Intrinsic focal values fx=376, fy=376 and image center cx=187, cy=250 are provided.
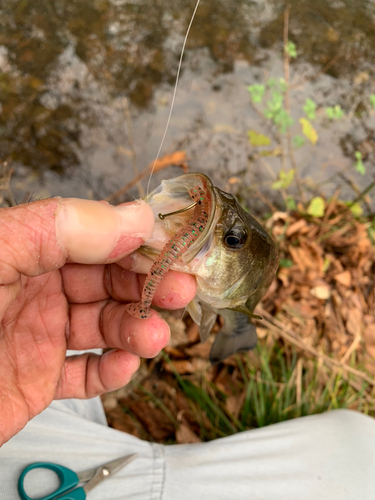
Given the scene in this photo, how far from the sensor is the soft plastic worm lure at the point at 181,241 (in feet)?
4.27

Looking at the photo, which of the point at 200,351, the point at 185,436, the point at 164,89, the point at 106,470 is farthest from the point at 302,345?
the point at 164,89

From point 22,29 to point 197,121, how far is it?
2560 mm

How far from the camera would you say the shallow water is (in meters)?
3.89

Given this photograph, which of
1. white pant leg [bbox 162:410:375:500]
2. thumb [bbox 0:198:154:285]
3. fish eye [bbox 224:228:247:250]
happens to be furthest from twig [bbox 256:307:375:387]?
thumb [bbox 0:198:154:285]

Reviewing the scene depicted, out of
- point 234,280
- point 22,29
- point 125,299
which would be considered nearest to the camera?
point 234,280

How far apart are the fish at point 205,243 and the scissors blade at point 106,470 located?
0.98 m

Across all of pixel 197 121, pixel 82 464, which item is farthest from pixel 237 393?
pixel 197 121

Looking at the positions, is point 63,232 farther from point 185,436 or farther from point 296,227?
point 296,227

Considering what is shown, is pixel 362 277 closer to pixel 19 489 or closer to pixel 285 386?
pixel 285 386

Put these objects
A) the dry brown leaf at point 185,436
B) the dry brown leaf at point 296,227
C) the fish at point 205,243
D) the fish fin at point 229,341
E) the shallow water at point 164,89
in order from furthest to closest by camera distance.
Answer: the shallow water at point 164,89, the dry brown leaf at point 296,227, the dry brown leaf at point 185,436, the fish fin at point 229,341, the fish at point 205,243

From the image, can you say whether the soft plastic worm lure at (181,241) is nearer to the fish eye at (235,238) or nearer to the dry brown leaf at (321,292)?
the fish eye at (235,238)

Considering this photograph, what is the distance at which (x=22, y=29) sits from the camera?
4605mm

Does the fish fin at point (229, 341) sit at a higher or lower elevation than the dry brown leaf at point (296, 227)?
lower

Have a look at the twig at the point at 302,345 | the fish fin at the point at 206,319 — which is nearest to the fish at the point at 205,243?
the fish fin at the point at 206,319
